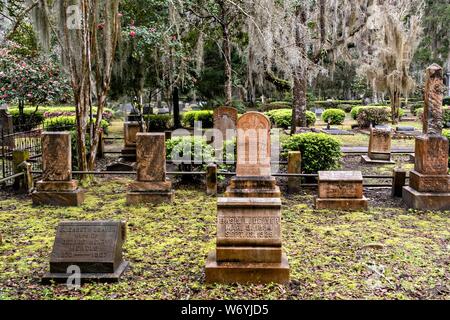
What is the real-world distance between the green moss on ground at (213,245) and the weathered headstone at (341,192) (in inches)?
11.0

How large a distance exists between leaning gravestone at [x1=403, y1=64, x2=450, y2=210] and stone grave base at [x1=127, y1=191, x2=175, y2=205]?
4.78 meters

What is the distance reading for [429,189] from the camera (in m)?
8.87

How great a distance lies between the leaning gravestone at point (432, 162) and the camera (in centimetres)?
876

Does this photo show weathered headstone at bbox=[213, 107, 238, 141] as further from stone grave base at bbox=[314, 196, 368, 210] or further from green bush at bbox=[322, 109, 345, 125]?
green bush at bbox=[322, 109, 345, 125]

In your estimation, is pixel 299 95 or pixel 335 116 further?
pixel 335 116

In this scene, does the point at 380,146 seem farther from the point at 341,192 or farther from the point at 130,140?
the point at 130,140

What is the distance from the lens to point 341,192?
884 centimetres

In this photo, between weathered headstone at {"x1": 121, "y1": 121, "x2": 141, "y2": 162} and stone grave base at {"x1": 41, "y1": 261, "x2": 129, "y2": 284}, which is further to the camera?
weathered headstone at {"x1": 121, "y1": 121, "x2": 141, "y2": 162}

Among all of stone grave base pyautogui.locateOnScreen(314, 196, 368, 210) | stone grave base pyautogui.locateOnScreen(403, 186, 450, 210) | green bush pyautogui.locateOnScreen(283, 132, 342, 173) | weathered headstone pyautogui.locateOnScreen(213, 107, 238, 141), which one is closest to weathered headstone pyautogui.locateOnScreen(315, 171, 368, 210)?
stone grave base pyautogui.locateOnScreen(314, 196, 368, 210)

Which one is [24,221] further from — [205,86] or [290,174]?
[205,86]

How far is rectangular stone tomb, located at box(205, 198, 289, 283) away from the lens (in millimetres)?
5301

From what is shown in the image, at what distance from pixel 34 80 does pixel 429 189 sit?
1371cm

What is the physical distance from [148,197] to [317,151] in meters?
4.01

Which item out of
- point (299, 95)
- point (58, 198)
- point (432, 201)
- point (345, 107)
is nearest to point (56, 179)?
point (58, 198)
